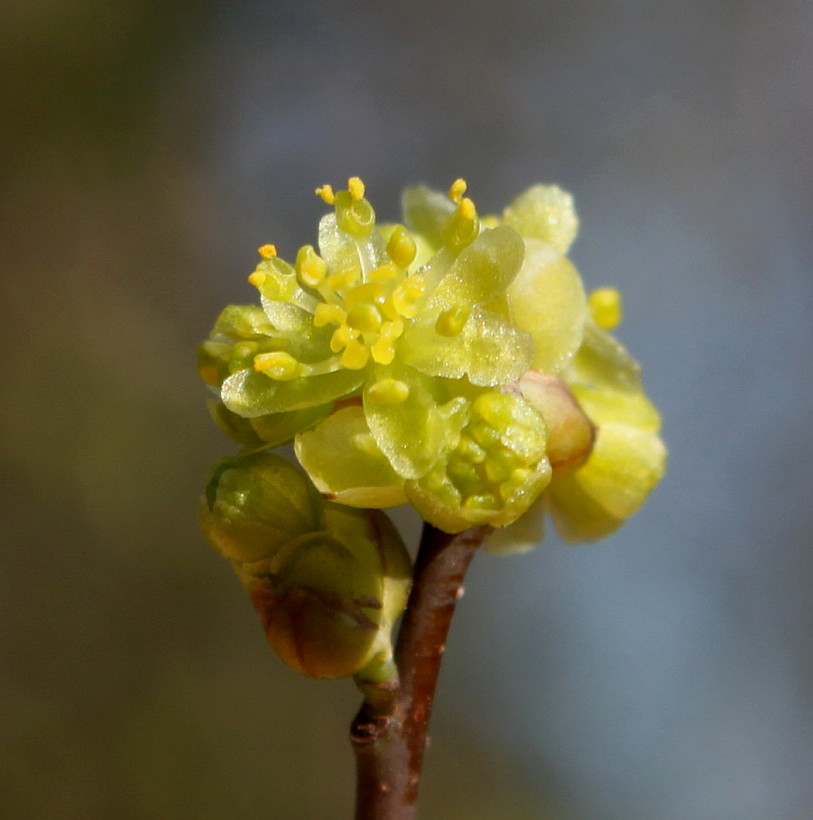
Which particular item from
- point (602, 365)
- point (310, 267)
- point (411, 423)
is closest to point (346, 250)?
point (310, 267)

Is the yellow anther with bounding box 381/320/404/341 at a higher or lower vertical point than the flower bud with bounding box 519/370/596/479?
higher

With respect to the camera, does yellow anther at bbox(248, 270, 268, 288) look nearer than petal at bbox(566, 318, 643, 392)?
Yes

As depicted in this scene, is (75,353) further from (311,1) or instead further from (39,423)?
(311,1)

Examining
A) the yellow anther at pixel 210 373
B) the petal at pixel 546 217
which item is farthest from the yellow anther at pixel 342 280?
the petal at pixel 546 217

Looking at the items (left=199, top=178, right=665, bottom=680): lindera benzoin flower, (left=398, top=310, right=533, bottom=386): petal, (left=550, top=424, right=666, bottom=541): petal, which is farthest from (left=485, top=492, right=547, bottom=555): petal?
(left=398, top=310, right=533, bottom=386): petal

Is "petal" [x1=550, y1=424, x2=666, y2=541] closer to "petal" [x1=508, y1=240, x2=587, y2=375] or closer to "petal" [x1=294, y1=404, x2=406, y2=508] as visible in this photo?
"petal" [x1=508, y1=240, x2=587, y2=375]

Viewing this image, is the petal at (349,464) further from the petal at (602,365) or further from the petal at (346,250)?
the petal at (602,365)

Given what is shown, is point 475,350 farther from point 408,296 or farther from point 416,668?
point 416,668
